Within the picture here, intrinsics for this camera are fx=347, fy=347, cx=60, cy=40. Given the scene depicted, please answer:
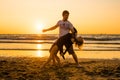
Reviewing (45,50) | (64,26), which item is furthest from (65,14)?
(45,50)

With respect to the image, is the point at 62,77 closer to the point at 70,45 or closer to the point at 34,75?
the point at 34,75

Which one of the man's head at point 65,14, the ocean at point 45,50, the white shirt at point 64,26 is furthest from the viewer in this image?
the ocean at point 45,50

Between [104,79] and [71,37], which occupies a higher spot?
[71,37]

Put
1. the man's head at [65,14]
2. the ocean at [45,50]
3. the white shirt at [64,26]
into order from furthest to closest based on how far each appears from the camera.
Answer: the ocean at [45,50]
the white shirt at [64,26]
the man's head at [65,14]

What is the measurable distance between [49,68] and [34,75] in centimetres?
197

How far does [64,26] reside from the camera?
12414mm

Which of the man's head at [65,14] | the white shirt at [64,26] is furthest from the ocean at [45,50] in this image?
the man's head at [65,14]

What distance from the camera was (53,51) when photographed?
1260 centimetres

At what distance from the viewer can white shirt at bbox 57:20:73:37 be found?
488 inches

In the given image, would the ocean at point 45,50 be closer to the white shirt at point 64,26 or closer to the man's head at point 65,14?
the white shirt at point 64,26

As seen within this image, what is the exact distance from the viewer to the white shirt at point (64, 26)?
1240 cm

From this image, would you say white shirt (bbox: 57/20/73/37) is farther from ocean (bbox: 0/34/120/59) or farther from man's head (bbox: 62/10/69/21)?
ocean (bbox: 0/34/120/59)

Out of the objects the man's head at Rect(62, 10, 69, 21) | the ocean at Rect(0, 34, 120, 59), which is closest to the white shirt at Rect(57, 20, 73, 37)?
the man's head at Rect(62, 10, 69, 21)

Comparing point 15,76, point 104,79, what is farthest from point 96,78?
point 15,76
